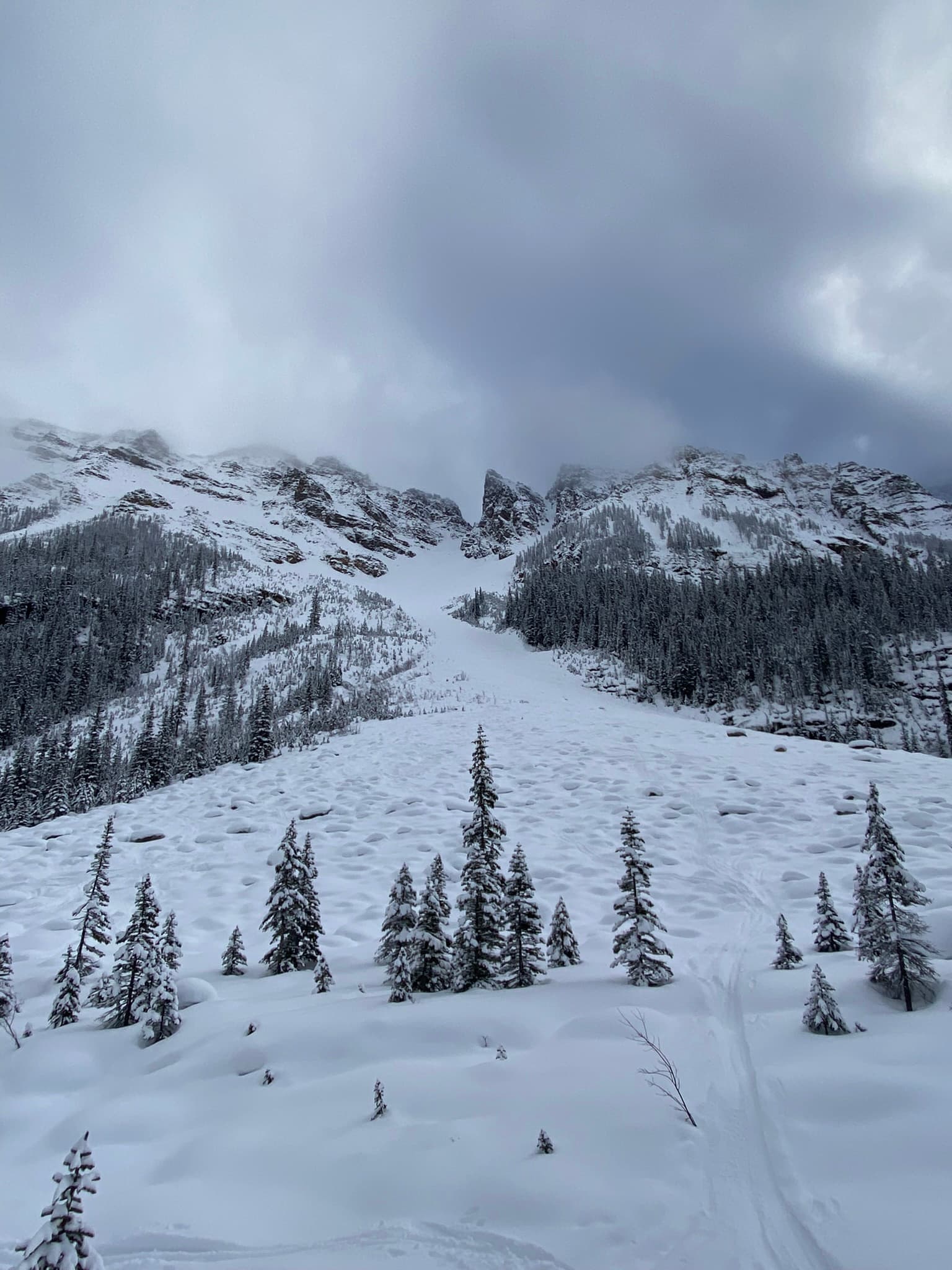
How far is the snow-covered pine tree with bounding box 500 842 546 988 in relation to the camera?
8422 mm

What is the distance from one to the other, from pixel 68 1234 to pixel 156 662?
103 metres

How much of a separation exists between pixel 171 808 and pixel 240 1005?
16321 mm

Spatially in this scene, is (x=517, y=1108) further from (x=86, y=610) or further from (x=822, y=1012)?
(x=86, y=610)

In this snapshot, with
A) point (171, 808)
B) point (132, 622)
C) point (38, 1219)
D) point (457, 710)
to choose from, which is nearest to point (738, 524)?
point (457, 710)

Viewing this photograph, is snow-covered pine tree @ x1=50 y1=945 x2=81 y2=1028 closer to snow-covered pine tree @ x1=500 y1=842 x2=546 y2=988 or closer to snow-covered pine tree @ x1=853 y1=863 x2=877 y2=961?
snow-covered pine tree @ x1=500 y1=842 x2=546 y2=988

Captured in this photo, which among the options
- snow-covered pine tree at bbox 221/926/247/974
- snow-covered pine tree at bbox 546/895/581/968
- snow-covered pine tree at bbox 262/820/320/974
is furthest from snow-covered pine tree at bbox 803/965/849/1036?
snow-covered pine tree at bbox 221/926/247/974

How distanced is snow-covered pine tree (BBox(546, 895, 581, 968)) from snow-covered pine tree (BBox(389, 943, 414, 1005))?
2573mm

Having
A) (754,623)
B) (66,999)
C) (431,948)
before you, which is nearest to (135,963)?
(66,999)

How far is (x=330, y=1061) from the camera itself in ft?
20.7

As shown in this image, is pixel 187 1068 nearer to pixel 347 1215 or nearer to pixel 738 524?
pixel 347 1215

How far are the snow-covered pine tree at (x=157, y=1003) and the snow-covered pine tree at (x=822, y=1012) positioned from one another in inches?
321

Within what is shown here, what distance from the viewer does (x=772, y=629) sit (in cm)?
7931

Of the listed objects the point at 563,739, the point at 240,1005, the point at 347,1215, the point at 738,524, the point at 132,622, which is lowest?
the point at 240,1005

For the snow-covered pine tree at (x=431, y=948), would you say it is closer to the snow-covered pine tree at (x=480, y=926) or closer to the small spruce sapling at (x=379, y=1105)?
the snow-covered pine tree at (x=480, y=926)
